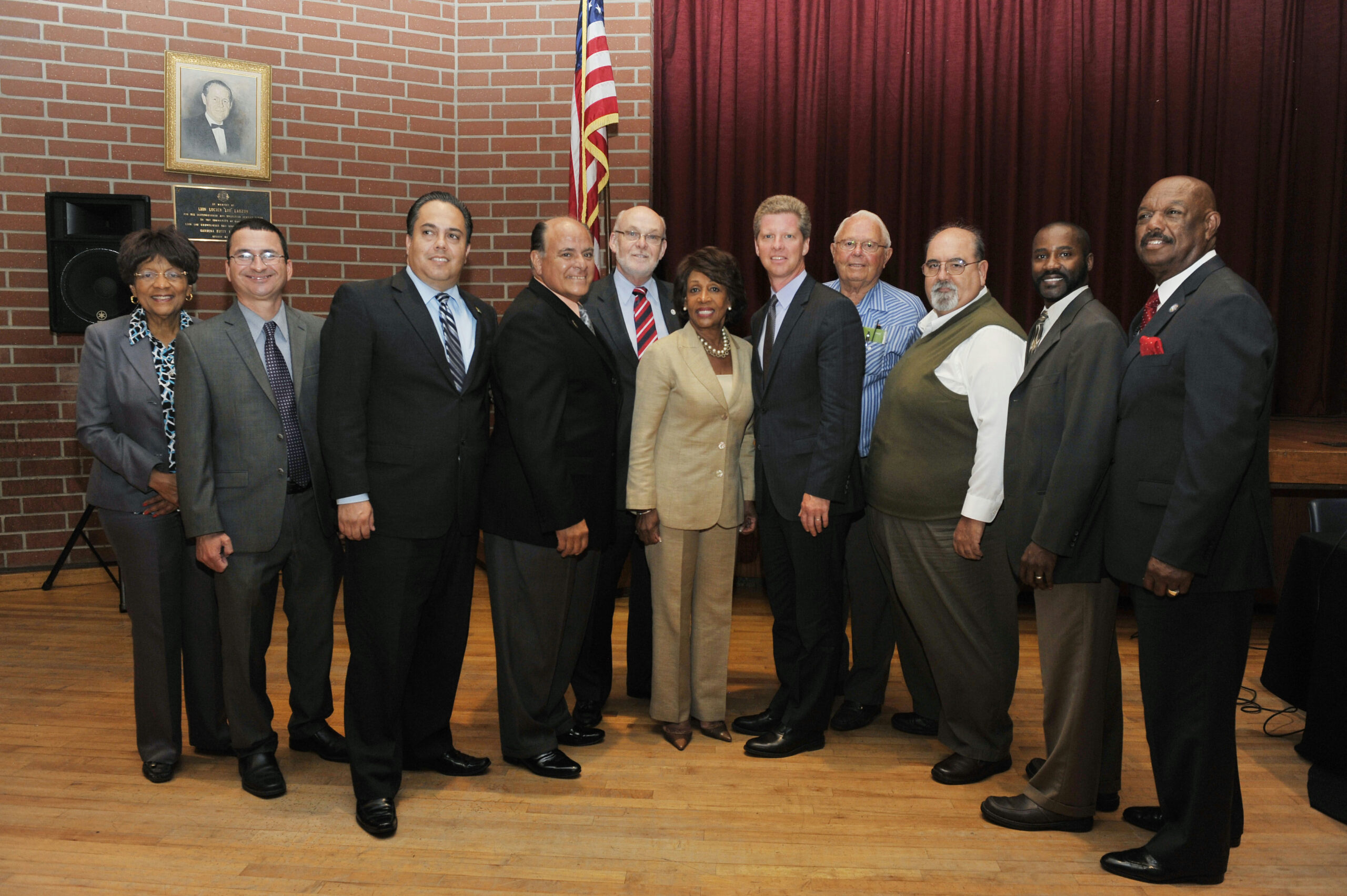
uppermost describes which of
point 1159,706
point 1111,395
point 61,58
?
point 61,58

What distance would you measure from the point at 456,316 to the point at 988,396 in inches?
62.3

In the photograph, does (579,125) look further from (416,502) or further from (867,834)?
(867,834)

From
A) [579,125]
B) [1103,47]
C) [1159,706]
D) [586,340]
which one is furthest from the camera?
[1103,47]

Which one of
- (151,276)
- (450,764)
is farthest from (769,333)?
(151,276)

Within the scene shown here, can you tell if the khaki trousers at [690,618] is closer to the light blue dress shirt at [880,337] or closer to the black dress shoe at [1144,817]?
the light blue dress shirt at [880,337]

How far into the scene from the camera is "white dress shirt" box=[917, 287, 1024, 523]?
2.68 m

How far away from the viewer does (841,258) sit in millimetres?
3441

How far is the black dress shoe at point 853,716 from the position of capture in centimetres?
330

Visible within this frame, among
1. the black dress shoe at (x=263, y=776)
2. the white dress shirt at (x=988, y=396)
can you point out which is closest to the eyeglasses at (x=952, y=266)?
the white dress shirt at (x=988, y=396)

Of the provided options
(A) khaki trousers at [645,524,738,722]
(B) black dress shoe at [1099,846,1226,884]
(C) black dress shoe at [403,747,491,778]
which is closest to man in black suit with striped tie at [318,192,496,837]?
(C) black dress shoe at [403,747,491,778]

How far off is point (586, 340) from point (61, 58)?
4.19m

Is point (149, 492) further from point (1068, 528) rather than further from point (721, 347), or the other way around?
point (1068, 528)

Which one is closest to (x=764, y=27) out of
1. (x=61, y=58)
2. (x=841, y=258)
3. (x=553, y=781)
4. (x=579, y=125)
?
(x=579, y=125)

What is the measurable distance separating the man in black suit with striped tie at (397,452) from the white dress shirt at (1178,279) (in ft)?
6.04
